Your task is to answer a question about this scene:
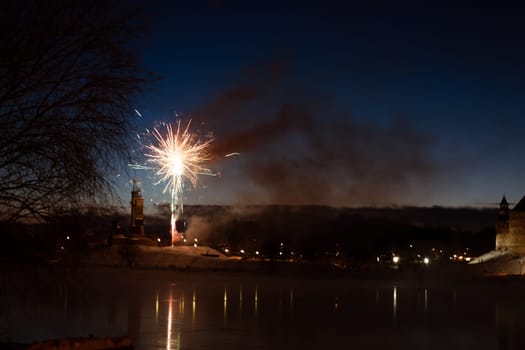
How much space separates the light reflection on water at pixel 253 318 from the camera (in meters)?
12.3

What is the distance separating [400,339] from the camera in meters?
16.2

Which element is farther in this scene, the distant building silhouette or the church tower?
the church tower

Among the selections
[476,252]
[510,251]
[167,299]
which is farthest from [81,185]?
[476,252]

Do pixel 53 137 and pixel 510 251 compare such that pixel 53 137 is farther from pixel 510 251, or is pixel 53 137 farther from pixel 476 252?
pixel 476 252

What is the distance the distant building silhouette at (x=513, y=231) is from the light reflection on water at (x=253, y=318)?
6064cm

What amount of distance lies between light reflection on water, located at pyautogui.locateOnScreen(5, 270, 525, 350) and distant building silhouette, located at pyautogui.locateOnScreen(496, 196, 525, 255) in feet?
199

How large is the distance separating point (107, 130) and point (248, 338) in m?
7.93

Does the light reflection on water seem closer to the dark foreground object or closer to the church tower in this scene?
the dark foreground object

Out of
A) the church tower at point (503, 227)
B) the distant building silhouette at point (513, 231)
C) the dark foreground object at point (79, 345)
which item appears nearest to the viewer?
the dark foreground object at point (79, 345)

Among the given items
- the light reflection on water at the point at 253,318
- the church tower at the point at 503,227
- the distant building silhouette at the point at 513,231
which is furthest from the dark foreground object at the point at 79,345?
the church tower at the point at 503,227

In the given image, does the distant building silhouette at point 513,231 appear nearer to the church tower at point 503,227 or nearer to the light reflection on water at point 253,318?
the church tower at point 503,227

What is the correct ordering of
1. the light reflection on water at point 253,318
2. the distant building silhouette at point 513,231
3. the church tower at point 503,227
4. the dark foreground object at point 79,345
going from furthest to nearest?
the church tower at point 503,227, the distant building silhouette at point 513,231, the light reflection on water at point 253,318, the dark foreground object at point 79,345

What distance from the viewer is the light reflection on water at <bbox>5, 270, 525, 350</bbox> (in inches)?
486

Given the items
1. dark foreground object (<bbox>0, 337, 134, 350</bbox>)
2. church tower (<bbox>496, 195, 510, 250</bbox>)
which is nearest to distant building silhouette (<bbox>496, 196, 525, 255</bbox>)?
church tower (<bbox>496, 195, 510, 250</bbox>)
